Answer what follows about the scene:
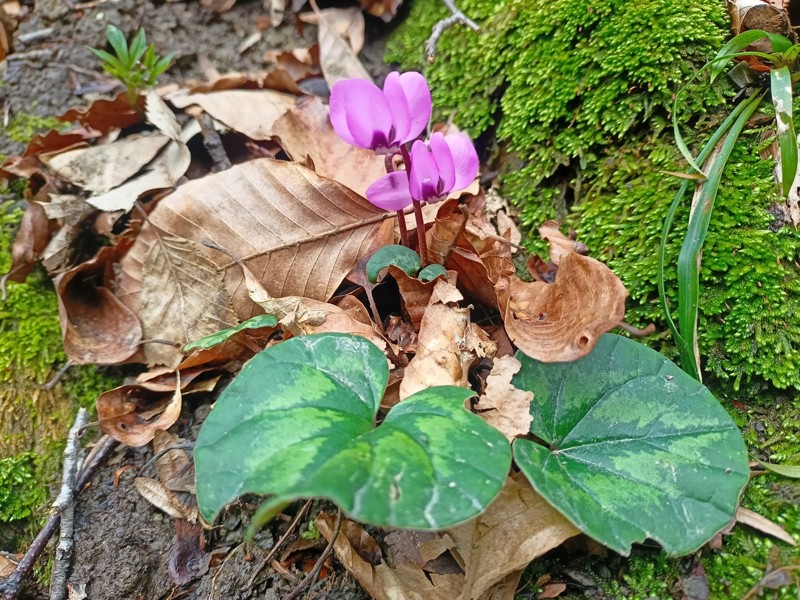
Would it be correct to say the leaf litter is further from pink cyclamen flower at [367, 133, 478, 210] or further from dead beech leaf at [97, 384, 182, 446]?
pink cyclamen flower at [367, 133, 478, 210]

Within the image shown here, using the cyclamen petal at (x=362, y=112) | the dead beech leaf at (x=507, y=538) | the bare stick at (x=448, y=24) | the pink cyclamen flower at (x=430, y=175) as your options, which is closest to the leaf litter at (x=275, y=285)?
the dead beech leaf at (x=507, y=538)

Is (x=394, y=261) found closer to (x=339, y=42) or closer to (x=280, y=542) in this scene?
(x=280, y=542)

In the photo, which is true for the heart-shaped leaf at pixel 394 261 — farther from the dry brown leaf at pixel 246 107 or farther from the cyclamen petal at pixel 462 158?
the dry brown leaf at pixel 246 107

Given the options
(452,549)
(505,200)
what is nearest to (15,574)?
(452,549)

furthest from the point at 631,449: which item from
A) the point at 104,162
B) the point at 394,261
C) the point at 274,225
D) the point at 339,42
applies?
the point at 339,42

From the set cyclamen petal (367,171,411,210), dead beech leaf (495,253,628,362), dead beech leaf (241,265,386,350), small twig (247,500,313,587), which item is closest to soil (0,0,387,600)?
small twig (247,500,313,587)

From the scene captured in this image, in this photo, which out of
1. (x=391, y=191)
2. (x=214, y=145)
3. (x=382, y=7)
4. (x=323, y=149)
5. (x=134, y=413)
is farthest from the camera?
(x=382, y=7)

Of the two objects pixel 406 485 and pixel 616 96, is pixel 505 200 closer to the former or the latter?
pixel 616 96
